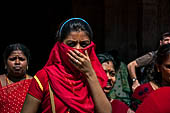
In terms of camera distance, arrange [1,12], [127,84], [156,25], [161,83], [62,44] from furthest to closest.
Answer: [1,12] → [156,25] → [127,84] → [161,83] → [62,44]

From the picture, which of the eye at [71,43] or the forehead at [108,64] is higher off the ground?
the eye at [71,43]

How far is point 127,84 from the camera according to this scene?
4.16m

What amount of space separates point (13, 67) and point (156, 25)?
2.78 metres

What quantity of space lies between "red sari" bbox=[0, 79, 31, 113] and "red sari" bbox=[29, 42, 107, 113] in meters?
0.79

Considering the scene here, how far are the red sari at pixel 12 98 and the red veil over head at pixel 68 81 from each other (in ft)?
2.60

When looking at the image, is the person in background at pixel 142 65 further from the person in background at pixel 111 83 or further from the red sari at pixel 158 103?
the red sari at pixel 158 103

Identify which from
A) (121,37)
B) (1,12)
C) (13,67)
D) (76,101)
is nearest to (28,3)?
(1,12)

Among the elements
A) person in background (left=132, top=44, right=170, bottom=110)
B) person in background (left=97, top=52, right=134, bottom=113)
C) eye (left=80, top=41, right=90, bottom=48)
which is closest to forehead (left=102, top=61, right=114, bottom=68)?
person in background (left=97, top=52, right=134, bottom=113)

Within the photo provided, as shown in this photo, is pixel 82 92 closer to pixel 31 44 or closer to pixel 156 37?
pixel 156 37

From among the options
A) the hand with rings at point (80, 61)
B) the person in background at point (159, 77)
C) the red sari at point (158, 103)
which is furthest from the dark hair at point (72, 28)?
the person in background at point (159, 77)

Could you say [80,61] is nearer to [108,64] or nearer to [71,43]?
[71,43]

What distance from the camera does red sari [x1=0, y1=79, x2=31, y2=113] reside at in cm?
243

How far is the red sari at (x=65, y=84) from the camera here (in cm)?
167

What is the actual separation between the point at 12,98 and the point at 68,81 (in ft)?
3.21
